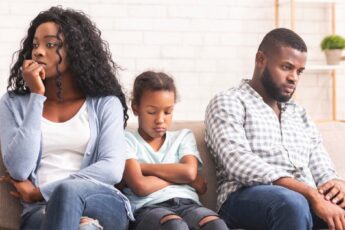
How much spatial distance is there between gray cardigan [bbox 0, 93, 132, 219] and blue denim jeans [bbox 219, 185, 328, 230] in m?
0.42

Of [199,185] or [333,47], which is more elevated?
[333,47]

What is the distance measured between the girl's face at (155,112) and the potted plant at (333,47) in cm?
229

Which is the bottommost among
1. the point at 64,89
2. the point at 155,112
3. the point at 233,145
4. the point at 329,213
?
the point at 329,213

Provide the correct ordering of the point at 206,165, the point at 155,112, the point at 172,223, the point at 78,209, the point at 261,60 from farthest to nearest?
the point at 261,60 → the point at 206,165 → the point at 155,112 → the point at 172,223 → the point at 78,209

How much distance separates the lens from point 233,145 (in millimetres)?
2629

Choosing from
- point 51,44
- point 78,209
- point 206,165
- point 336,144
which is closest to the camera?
point 78,209

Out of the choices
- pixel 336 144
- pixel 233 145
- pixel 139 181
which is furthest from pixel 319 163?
pixel 139 181

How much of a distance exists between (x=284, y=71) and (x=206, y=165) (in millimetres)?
481

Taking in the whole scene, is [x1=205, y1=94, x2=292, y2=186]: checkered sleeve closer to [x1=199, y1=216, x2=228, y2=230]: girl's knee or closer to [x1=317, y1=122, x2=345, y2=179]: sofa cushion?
[x1=199, y1=216, x2=228, y2=230]: girl's knee

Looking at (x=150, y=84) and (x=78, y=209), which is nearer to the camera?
(x=78, y=209)

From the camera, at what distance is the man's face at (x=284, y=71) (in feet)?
9.23

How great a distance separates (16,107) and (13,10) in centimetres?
200

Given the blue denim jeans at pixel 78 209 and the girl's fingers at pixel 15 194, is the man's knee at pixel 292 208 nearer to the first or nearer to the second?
the blue denim jeans at pixel 78 209

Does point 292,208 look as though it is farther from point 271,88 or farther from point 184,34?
point 184,34
